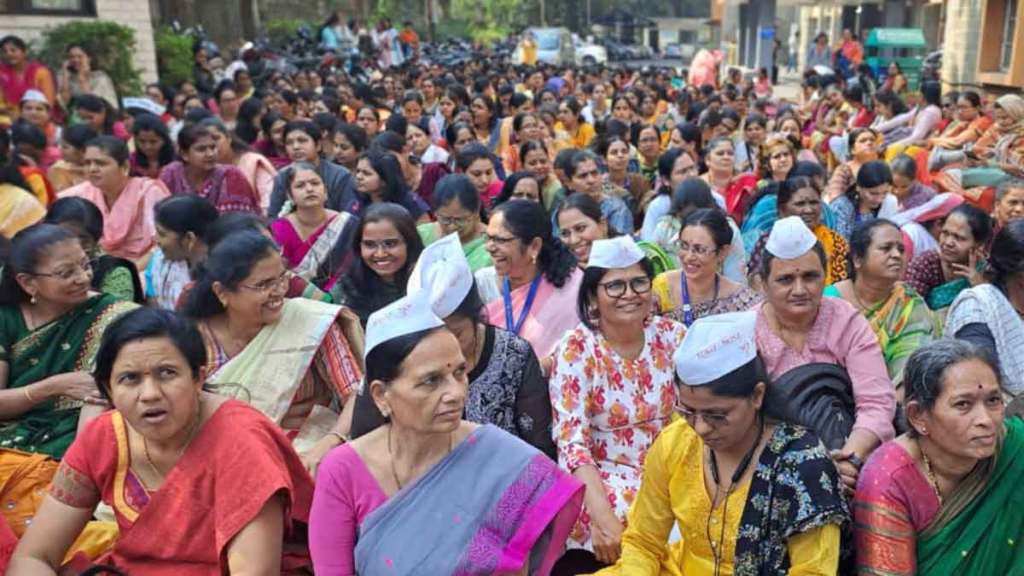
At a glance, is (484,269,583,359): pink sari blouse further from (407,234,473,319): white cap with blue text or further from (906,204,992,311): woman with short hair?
(906,204,992,311): woman with short hair

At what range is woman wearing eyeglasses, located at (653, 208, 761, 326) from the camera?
3990mm

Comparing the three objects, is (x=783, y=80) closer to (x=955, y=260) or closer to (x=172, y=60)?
(x=172, y=60)

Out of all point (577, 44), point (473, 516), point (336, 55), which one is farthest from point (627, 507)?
point (577, 44)

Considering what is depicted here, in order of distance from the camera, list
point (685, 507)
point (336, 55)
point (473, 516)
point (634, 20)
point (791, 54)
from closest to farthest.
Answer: point (473, 516), point (685, 507), point (336, 55), point (791, 54), point (634, 20)

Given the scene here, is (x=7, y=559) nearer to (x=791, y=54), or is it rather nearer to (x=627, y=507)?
(x=627, y=507)

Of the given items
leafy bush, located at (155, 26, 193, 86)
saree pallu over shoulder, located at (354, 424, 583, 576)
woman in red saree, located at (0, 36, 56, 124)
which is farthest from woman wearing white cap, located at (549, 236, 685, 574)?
leafy bush, located at (155, 26, 193, 86)

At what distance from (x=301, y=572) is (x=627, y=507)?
1090mm

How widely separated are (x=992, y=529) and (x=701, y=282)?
6.31ft

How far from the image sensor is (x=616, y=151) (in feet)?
23.0

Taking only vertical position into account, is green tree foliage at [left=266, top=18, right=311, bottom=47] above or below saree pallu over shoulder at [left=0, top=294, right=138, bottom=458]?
above

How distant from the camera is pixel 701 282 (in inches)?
160

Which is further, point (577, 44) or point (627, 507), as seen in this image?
point (577, 44)

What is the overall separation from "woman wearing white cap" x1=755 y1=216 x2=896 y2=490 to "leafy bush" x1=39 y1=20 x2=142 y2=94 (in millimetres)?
11217

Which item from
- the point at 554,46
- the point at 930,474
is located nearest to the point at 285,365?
the point at 930,474
